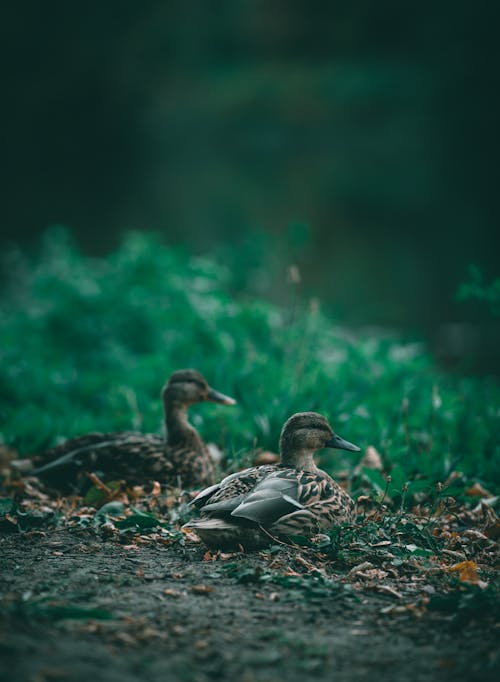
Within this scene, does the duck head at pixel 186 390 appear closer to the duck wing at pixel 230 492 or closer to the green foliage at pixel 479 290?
the duck wing at pixel 230 492

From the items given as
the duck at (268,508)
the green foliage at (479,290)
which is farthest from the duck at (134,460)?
the green foliage at (479,290)

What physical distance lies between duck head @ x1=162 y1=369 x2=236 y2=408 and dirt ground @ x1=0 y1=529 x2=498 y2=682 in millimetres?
1473

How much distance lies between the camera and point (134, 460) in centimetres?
423

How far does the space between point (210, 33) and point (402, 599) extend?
11425mm

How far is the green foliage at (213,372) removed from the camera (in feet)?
15.8

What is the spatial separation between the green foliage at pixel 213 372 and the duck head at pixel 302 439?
56 centimetres

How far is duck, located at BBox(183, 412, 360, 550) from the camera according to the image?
3.09m

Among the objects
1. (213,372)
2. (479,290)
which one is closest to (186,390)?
(213,372)

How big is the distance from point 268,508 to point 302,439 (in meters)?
0.54

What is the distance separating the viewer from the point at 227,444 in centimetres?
494

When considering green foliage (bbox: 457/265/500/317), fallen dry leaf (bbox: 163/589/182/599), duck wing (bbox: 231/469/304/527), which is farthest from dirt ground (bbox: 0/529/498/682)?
green foliage (bbox: 457/265/500/317)

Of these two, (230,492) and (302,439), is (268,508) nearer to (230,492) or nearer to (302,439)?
(230,492)

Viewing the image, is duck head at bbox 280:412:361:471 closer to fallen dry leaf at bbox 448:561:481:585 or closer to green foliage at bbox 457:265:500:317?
fallen dry leaf at bbox 448:561:481:585

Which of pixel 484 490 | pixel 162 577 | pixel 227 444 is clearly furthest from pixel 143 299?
pixel 162 577
